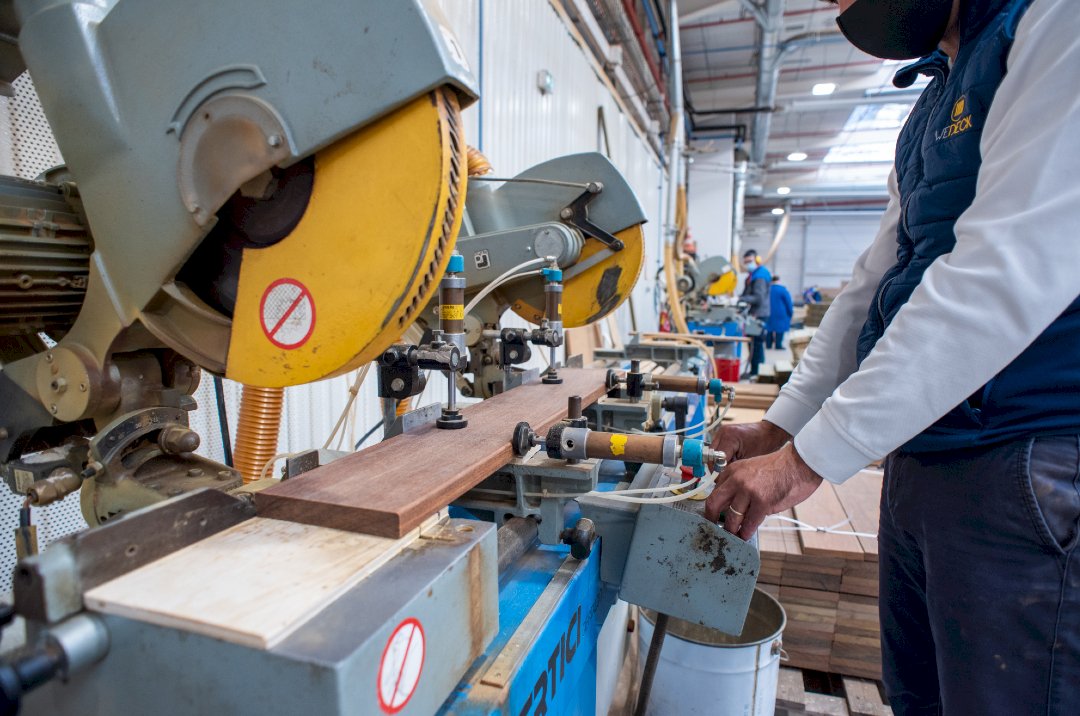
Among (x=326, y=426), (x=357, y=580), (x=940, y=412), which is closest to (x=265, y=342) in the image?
(x=357, y=580)

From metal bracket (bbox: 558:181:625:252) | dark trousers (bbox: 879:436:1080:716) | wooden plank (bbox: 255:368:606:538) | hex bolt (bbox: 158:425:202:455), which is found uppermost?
metal bracket (bbox: 558:181:625:252)

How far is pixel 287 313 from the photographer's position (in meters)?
0.77

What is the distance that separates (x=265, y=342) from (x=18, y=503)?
3.32 feet

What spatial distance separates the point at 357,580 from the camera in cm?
63

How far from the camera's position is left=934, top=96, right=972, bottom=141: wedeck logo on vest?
0.92m

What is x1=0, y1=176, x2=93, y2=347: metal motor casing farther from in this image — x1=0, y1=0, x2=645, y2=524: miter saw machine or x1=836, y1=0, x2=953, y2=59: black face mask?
x1=836, y1=0, x2=953, y2=59: black face mask

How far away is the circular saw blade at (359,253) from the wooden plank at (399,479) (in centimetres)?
16

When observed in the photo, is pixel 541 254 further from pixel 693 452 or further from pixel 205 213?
pixel 205 213

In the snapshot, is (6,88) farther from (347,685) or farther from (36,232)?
(347,685)

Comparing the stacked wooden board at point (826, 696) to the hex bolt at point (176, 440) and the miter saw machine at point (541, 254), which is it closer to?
the miter saw machine at point (541, 254)

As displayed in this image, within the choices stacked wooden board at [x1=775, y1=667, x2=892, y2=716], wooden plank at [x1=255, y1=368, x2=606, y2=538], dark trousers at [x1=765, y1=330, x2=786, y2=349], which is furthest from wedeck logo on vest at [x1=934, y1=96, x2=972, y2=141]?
dark trousers at [x1=765, y1=330, x2=786, y2=349]

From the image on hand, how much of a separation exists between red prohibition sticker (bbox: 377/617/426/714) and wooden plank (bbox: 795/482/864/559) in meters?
1.98

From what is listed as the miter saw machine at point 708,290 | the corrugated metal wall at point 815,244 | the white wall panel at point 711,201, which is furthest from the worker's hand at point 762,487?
the corrugated metal wall at point 815,244

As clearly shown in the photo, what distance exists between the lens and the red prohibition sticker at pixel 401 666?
0.55 metres
